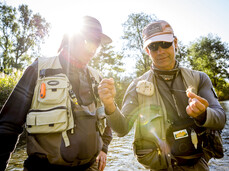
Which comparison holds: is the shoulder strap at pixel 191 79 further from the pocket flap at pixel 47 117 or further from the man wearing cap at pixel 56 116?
the pocket flap at pixel 47 117

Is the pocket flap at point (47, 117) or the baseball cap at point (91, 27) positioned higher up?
the baseball cap at point (91, 27)

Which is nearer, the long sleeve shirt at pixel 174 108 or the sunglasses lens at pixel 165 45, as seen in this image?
the long sleeve shirt at pixel 174 108

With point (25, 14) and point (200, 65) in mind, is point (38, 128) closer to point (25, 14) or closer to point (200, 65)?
point (25, 14)

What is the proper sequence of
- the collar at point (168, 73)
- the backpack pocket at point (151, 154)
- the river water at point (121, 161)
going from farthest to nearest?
the river water at point (121, 161), the collar at point (168, 73), the backpack pocket at point (151, 154)

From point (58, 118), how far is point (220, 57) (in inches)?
2205

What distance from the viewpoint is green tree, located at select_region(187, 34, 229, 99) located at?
43.2 metres

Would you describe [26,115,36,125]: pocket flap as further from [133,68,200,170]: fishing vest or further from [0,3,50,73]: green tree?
[0,3,50,73]: green tree

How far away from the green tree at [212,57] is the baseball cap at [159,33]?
45.0 metres

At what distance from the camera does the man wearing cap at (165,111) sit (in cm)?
160

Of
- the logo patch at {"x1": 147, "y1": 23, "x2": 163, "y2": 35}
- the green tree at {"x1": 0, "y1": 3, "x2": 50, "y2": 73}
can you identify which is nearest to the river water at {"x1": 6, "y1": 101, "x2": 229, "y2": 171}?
the logo patch at {"x1": 147, "y1": 23, "x2": 163, "y2": 35}

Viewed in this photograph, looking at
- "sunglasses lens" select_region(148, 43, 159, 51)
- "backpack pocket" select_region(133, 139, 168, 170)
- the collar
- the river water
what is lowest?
the river water

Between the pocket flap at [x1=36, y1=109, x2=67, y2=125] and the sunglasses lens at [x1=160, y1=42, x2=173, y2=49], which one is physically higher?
the sunglasses lens at [x1=160, y1=42, x2=173, y2=49]

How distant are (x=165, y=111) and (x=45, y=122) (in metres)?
1.55

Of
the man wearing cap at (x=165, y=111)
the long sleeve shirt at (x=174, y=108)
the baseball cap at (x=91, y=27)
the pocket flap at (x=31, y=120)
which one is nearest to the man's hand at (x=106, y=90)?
the man wearing cap at (x=165, y=111)
